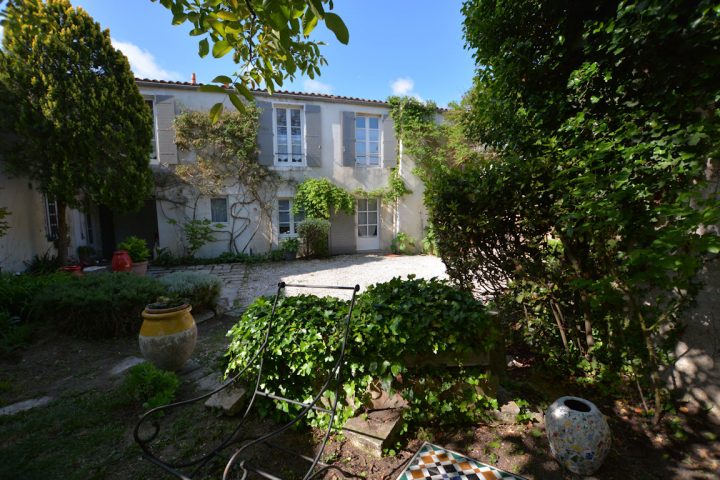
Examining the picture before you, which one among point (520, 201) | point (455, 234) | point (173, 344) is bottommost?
point (173, 344)

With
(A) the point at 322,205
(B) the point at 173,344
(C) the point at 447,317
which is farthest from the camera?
(A) the point at 322,205

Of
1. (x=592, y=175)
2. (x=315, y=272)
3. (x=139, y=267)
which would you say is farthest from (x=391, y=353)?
(x=139, y=267)

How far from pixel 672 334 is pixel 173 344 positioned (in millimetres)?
4222

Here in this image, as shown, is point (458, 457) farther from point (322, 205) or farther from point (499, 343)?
point (322, 205)

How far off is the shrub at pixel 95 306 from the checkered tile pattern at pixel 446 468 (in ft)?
13.5

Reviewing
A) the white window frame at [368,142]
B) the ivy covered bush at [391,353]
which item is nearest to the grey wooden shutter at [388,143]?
the white window frame at [368,142]

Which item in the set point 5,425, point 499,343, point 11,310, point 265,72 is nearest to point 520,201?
point 499,343

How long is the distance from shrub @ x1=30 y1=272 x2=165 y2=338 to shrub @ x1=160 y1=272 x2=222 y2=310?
0.87ft

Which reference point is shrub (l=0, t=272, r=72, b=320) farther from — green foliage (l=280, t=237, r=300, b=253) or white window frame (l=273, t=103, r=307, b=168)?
→ white window frame (l=273, t=103, r=307, b=168)

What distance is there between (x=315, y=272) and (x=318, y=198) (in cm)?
291

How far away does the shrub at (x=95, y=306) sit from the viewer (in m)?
4.29

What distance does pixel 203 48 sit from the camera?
1.61 m

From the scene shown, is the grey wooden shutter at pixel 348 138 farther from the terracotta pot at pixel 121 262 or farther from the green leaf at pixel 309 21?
the green leaf at pixel 309 21

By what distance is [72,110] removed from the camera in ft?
21.1
